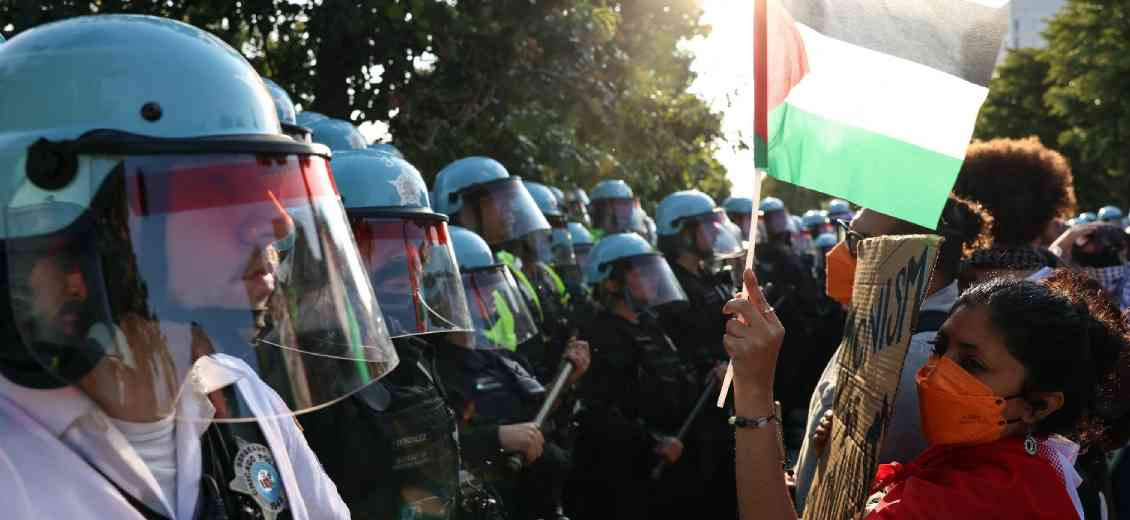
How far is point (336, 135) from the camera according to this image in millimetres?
4555

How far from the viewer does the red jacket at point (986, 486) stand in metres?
2.10

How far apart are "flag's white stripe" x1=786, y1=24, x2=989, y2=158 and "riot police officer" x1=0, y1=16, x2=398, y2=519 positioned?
3.90ft

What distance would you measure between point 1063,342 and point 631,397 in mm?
3962

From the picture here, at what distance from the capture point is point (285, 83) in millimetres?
7867

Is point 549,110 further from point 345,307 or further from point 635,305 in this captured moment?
point 345,307

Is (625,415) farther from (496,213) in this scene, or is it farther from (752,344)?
(752,344)

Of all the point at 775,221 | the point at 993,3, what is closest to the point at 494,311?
the point at 993,3

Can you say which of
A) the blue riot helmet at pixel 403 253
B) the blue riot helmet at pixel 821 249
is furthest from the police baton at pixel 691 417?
the blue riot helmet at pixel 821 249

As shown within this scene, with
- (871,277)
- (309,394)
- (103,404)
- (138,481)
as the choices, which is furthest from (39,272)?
(871,277)

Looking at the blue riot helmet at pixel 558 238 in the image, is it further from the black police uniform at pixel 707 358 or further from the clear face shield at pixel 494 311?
the clear face shield at pixel 494 311

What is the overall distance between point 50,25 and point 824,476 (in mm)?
1787

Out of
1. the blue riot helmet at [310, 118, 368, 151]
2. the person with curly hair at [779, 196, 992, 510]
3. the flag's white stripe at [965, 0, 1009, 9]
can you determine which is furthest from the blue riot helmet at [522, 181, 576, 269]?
the flag's white stripe at [965, 0, 1009, 9]

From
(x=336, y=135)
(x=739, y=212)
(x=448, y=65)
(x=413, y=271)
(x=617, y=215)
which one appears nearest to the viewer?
(x=413, y=271)

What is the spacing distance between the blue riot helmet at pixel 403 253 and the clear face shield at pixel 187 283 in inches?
48.3
